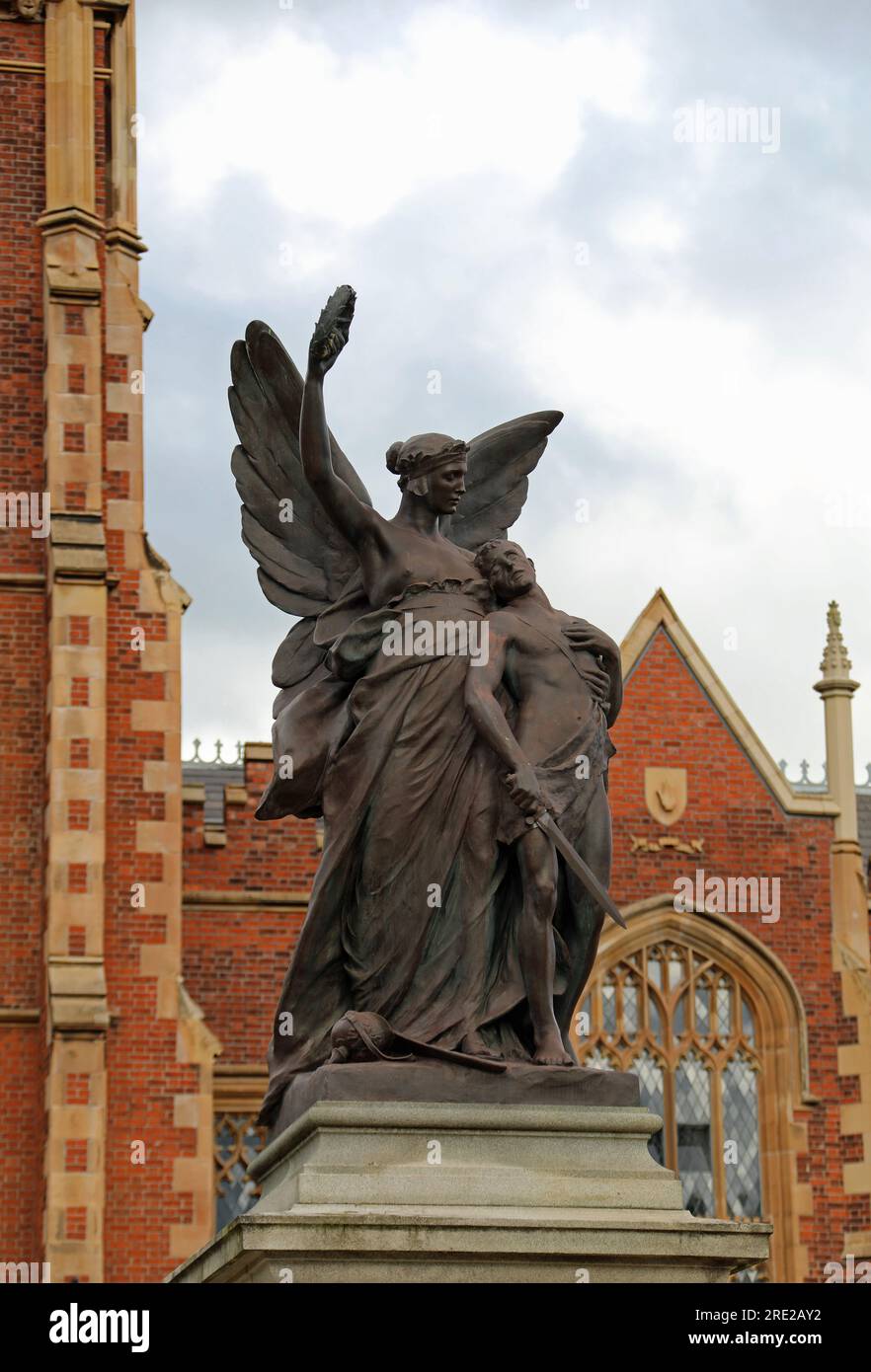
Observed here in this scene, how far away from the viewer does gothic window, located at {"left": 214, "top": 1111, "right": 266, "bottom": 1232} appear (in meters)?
20.7

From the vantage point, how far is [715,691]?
78.9ft

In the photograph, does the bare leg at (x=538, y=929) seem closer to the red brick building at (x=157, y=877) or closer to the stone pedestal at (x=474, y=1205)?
the stone pedestal at (x=474, y=1205)

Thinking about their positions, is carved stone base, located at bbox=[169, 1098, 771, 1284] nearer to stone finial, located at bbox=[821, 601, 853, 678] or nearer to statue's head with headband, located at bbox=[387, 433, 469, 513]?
statue's head with headband, located at bbox=[387, 433, 469, 513]

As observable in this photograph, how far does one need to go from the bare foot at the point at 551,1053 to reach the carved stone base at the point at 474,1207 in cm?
19

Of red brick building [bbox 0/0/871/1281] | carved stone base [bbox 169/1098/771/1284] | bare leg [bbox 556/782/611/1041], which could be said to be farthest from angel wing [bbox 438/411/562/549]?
red brick building [bbox 0/0/871/1281]

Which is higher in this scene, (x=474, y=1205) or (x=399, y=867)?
(x=399, y=867)

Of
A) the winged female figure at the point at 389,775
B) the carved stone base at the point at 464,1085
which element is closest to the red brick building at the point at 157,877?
the winged female figure at the point at 389,775

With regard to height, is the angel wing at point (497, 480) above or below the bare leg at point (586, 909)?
above

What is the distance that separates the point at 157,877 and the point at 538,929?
42.3 feet

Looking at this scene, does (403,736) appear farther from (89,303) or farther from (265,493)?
(89,303)

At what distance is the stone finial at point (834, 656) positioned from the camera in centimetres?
2536

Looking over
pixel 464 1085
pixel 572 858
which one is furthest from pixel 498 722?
pixel 464 1085

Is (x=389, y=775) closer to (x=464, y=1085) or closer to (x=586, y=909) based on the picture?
(x=586, y=909)

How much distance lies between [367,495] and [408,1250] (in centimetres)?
255
